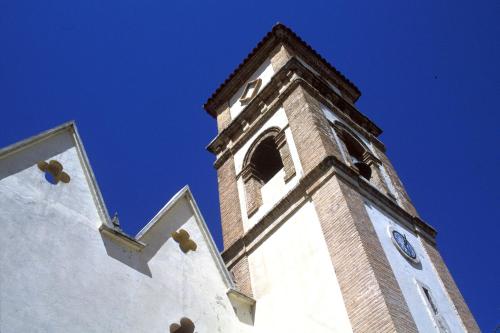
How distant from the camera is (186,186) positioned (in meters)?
11.2

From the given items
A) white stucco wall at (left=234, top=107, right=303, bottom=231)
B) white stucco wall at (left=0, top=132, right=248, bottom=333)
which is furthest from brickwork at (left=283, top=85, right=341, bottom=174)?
white stucco wall at (left=0, top=132, right=248, bottom=333)

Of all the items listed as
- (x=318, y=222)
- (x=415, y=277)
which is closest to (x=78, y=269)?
(x=318, y=222)

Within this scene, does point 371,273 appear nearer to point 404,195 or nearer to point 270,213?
point 270,213

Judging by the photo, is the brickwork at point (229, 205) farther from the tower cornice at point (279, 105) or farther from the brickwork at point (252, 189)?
the tower cornice at point (279, 105)

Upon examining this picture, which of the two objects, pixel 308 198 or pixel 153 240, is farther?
pixel 308 198

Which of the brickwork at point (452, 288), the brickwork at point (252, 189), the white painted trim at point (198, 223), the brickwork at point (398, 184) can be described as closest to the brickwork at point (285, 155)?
the brickwork at point (252, 189)

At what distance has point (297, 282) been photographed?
406 inches

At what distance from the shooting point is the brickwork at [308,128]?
11844 millimetres

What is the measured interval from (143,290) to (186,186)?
10.4 feet

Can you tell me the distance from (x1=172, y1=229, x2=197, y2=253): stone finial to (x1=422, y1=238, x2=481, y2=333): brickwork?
517 centimetres

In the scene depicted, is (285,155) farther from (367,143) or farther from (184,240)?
(184,240)

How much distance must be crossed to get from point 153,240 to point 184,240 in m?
0.83

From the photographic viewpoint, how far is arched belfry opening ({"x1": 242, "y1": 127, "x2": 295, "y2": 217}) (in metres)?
13.0

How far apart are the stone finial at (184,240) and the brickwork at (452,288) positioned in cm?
517
